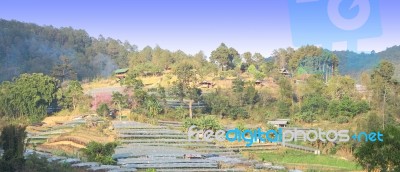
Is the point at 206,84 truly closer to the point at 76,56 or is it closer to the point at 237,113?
the point at 237,113

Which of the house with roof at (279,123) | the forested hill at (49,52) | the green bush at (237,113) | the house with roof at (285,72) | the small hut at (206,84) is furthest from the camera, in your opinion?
the forested hill at (49,52)

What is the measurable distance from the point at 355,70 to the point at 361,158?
1398 inches

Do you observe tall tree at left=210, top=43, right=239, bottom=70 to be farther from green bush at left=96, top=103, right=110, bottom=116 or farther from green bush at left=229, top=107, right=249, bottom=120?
green bush at left=96, top=103, right=110, bottom=116

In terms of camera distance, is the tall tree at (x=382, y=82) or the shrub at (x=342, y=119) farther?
the tall tree at (x=382, y=82)

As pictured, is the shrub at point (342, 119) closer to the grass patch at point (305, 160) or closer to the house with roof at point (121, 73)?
the grass patch at point (305, 160)


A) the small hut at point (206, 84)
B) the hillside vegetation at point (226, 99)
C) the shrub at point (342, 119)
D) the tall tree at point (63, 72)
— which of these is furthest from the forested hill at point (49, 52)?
the shrub at point (342, 119)

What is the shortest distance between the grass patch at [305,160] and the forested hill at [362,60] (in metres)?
27.0

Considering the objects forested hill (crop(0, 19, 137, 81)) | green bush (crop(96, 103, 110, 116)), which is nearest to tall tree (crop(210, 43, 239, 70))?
forested hill (crop(0, 19, 137, 81))

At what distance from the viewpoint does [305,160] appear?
14.9m

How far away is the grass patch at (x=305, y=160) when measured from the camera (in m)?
13.7

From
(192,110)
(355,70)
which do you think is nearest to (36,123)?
(192,110)

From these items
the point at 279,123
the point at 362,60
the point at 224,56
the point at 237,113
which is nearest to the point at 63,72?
the point at 224,56

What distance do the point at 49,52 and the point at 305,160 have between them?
106 ft

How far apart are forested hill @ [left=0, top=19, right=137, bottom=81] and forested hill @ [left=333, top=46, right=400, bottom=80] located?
71.4ft
